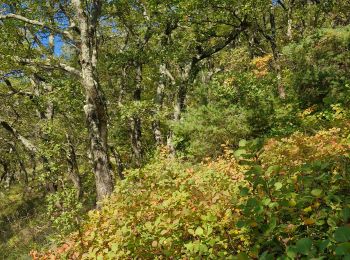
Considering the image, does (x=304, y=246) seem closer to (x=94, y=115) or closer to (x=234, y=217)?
(x=234, y=217)

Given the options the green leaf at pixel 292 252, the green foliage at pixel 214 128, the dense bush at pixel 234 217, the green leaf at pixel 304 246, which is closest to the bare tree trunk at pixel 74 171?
the green foliage at pixel 214 128

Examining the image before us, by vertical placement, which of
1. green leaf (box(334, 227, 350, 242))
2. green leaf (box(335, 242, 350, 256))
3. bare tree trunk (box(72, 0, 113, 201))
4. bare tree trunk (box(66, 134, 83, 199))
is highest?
bare tree trunk (box(72, 0, 113, 201))

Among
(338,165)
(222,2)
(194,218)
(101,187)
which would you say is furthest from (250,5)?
(194,218)

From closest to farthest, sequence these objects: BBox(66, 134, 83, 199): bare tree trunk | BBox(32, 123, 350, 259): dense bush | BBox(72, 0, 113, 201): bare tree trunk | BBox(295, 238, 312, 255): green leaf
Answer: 1. BBox(295, 238, 312, 255): green leaf
2. BBox(32, 123, 350, 259): dense bush
3. BBox(72, 0, 113, 201): bare tree trunk
4. BBox(66, 134, 83, 199): bare tree trunk

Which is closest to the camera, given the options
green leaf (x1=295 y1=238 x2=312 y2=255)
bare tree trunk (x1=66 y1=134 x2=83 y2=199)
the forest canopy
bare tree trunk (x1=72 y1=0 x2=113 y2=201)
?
green leaf (x1=295 y1=238 x2=312 y2=255)

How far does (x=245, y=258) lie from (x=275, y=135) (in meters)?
10.7

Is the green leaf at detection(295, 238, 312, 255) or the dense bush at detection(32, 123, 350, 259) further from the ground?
the green leaf at detection(295, 238, 312, 255)

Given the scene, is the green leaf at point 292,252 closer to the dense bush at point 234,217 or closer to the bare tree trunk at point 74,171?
the dense bush at point 234,217

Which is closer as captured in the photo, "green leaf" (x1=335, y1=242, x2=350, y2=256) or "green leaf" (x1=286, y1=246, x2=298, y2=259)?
"green leaf" (x1=335, y1=242, x2=350, y2=256)

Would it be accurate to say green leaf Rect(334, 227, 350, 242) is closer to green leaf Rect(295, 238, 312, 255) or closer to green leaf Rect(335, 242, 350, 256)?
green leaf Rect(335, 242, 350, 256)

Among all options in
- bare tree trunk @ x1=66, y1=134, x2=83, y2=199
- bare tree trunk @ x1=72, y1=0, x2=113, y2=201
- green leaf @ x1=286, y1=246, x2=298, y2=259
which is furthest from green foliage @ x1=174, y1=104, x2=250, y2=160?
green leaf @ x1=286, y1=246, x2=298, y2=259

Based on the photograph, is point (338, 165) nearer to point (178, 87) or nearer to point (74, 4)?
point (74, 4)

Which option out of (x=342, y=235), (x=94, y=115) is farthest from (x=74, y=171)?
(x=342, y=235)

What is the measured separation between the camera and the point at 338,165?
457cm
